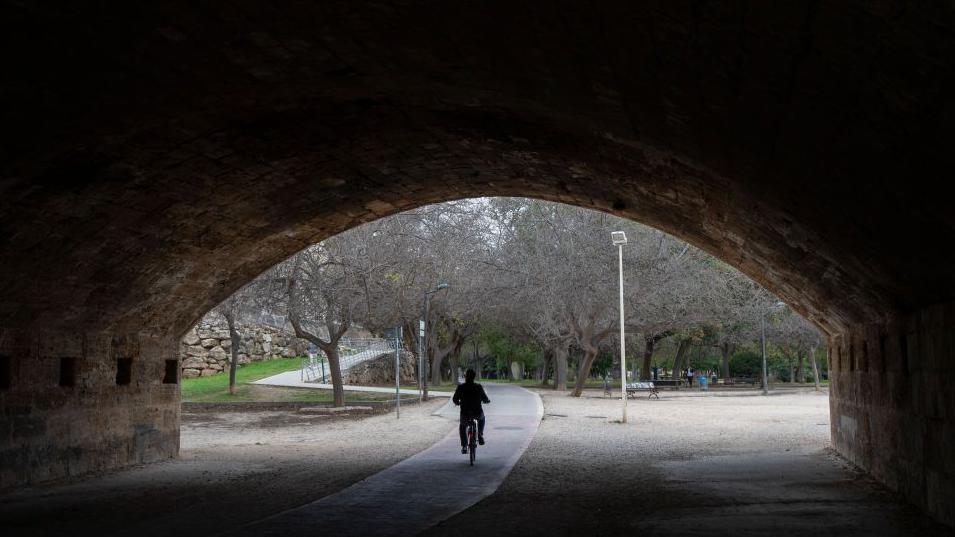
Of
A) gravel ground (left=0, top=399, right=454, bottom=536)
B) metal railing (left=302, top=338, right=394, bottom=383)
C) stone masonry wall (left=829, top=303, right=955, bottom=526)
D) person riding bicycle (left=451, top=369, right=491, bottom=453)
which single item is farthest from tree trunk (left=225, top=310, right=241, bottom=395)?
stone masonry wall (left=829, top=303, right=955, bottom=526)

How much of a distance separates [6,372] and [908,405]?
34.2ft

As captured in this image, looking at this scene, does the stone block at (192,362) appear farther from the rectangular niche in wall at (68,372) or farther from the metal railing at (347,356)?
the rectangular niche in wall at (68,372)

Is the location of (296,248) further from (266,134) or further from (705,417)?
(705,417)

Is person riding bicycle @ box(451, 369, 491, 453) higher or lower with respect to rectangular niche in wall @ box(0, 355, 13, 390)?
lower

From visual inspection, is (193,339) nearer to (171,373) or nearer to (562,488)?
(171,373)

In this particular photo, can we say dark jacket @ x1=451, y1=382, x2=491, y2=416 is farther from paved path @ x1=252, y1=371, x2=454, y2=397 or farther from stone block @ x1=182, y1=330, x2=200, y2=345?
stone block @ x1=182, y1=330, x2=200, y2=345

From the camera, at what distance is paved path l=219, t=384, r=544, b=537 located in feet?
26.7

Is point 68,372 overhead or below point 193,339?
below

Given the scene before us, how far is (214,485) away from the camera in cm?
1149

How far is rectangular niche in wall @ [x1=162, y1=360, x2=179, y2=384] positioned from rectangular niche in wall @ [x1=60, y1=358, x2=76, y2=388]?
2.72 meters

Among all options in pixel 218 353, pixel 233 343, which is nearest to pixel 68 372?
pixel 233 343

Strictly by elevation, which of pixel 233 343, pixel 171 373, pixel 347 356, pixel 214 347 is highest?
A: pixel 214 347

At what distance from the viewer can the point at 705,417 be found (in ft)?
82.6

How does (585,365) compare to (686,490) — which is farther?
(585,365)
